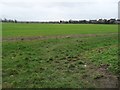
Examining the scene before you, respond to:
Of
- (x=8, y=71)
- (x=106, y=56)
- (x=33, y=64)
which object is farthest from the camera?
(x=106, y=56)

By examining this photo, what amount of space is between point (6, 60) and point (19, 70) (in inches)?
83.5

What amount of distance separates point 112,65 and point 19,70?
3.46 meters

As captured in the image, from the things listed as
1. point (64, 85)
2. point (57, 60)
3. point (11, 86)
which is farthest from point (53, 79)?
point (57, 60)

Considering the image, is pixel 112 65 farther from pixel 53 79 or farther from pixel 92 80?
pixel 53 79

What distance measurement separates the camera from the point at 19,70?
10.6 meters

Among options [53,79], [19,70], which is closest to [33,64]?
[19,70]

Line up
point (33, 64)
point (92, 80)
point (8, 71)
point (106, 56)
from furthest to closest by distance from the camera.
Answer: point (106, 56) < point (33, 64) < point (8, 71) < point (92, 80)

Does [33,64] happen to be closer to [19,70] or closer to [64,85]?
[19,70]

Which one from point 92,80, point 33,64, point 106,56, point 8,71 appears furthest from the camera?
point 106,56

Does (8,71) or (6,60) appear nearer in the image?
(8,71)

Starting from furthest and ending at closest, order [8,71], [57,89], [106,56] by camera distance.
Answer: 1. [106,56]
2. [8,71]
3. [57,89]

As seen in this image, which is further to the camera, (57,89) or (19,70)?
(19,70)

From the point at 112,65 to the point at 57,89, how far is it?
3.15m

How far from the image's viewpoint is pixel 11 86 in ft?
28.2
